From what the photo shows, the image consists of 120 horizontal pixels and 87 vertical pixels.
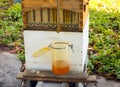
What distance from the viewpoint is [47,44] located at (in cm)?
306

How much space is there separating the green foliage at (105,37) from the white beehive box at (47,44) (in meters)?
1.11

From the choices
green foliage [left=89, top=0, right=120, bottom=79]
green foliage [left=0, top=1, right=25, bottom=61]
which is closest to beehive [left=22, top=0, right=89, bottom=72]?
green foliage [left=89, top=0, right=120, bottom=79]

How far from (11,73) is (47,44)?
126cm

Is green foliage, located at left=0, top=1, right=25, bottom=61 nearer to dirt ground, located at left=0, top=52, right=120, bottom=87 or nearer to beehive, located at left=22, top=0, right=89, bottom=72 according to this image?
dirt ground, located at left=0, top=52, right=120, bottom=87

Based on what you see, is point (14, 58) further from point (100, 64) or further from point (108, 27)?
point (108, 27)

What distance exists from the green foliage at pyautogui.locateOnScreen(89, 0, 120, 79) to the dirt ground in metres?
0.16

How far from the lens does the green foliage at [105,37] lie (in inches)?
167

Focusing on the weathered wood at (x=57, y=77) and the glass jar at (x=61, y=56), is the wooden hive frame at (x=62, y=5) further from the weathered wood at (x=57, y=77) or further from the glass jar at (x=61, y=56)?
the weathered wood at (x=57, y=77)

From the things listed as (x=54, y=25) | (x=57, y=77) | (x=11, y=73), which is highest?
(x=54, y=25)

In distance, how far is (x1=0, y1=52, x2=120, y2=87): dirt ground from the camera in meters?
3.89

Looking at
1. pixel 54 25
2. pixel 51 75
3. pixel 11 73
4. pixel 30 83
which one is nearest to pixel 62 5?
pixel 54 25

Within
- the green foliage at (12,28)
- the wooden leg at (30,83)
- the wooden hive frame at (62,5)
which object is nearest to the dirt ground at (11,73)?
the green foliage at (12,28)

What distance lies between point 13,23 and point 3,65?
1.61m

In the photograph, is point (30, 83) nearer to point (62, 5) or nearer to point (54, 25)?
point (54, 25)
